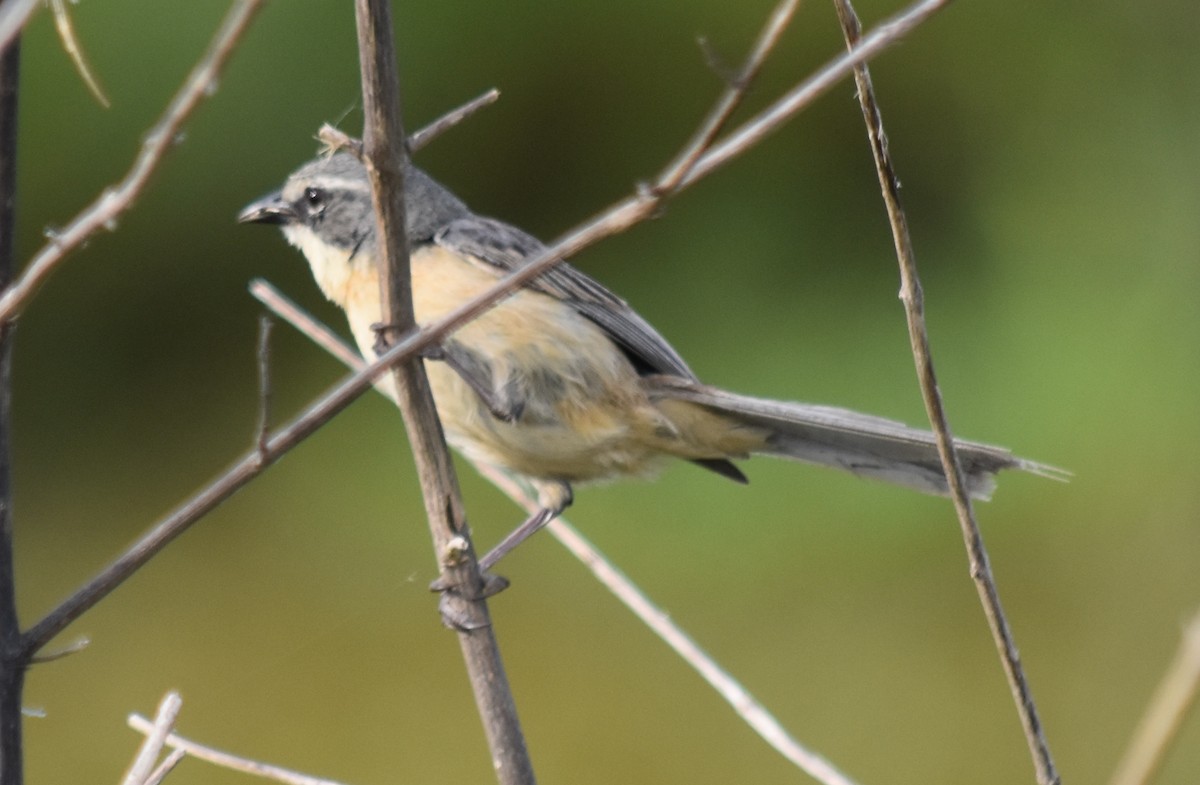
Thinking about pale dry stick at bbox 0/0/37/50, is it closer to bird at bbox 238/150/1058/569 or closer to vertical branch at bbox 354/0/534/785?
vertical branch at bbox 354/0/534/785

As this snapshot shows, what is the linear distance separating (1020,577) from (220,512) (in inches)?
110

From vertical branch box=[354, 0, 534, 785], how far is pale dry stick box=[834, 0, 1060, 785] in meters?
0.51

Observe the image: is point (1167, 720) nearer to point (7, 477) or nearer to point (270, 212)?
point (7, 477)

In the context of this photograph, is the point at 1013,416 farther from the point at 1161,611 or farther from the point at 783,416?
the point at 783,416

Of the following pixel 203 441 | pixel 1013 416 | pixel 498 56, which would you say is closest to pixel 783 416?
pixel 1013 416

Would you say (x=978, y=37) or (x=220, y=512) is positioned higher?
(x=978, y=37)

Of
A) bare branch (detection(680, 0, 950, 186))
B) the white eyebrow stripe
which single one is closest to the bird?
the white eyebrow stripe

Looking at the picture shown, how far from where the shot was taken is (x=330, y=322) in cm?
494

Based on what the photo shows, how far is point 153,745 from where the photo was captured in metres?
1.54

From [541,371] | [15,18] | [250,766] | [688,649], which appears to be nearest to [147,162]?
[15,18]

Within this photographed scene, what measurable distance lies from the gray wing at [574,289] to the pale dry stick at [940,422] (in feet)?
6.54

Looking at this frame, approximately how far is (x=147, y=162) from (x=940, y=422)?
2.81 ft

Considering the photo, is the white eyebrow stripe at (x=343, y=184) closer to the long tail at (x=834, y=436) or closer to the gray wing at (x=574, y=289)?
the gray wing at (x=574, y=289)

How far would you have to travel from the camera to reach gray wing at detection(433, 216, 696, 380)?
11.3 ft
